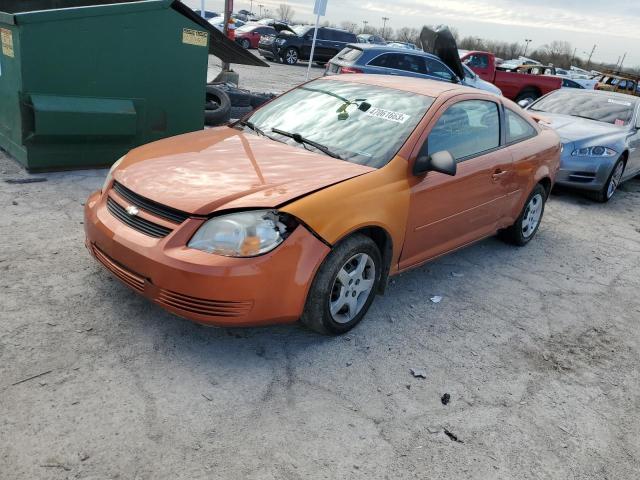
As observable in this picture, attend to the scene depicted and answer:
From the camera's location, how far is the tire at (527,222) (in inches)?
199

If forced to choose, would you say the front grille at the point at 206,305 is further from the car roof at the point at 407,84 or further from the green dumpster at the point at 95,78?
the green dumpster at the point at 95,78

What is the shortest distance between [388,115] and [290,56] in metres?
21.6

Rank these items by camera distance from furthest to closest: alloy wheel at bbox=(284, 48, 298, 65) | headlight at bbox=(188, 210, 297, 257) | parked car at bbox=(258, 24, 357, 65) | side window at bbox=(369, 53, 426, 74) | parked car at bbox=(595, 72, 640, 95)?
alloy wheel at bbox=(284, 48, 298, 65)
parked car at bbox=(258, 24, 357, 65)
parked car at bbox=(595, 72, 640, 95)
side window at bbox=(369, 53, 426, 74)
headlight at bbox=(188, 210, 297, 257)

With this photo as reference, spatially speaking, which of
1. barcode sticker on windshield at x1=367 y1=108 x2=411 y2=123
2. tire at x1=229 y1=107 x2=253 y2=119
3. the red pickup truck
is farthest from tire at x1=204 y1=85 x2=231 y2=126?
the red pickup truck

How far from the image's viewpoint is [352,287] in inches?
126

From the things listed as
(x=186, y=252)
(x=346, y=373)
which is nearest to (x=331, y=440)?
(x=346, y=373)

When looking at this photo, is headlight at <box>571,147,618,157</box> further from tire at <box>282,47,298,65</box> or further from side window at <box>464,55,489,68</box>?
tire at <box>282,47,298,65</box>

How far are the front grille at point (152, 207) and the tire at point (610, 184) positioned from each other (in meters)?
6.43

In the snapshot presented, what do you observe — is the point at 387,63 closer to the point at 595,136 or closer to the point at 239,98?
the point at 239,98

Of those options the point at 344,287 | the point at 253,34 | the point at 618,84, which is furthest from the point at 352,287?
the point at 253,34

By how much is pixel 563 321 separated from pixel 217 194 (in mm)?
2664

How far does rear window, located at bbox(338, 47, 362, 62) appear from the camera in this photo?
1166 centimetres

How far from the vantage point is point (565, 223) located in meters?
6.34

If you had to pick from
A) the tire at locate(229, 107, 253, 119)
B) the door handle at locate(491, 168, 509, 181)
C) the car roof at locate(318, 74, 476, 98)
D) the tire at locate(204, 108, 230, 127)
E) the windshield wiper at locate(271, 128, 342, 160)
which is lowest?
the tire at locate(229, 107, 253, 119)
